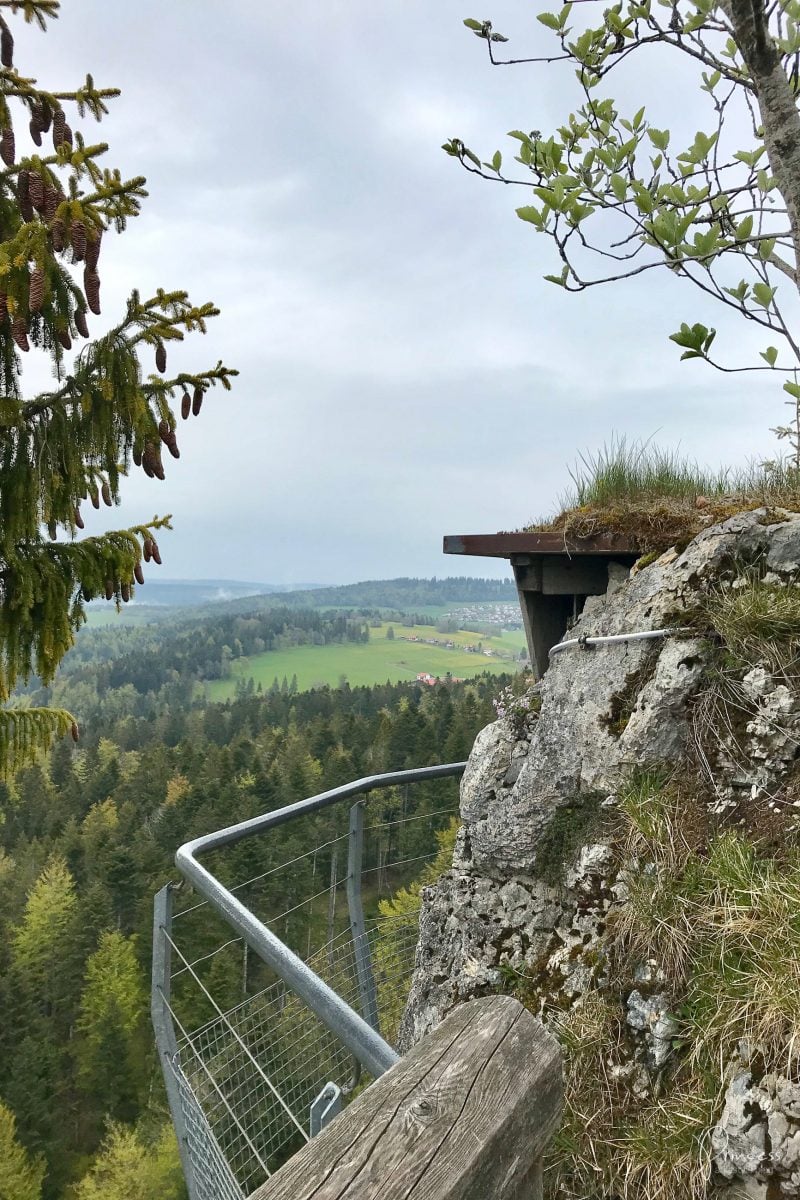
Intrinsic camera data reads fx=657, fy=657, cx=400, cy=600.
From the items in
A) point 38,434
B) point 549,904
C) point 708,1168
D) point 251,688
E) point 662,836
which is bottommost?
point 251,688

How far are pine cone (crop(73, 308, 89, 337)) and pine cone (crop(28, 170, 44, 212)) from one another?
0.57 metres

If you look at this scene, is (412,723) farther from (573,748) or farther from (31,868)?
(573,748)

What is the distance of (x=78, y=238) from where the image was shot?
354 cm

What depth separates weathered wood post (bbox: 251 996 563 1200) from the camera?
0.76 m

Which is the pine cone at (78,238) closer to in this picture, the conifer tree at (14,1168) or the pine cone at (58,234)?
the pine cone at (58,234)

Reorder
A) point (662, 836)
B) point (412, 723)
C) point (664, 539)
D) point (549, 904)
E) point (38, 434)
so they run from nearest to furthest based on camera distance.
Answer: point (662, 836) < point (549, 904) < point (664, 539) < point (38, 434) < point (412, 723)

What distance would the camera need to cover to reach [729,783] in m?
2.64

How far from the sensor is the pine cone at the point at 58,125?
429 cm

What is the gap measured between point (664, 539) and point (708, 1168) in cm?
264

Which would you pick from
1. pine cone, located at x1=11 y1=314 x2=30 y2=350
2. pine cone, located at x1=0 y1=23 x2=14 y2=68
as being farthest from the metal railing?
pine cone, located at x1=0 y1=23 x2=14 y2=68

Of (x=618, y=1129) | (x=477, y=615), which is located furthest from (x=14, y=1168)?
(x=477, y=615)

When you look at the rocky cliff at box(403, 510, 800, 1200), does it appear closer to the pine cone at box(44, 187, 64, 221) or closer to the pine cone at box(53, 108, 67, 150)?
the pine cone at box(44, 187, 64, 221)

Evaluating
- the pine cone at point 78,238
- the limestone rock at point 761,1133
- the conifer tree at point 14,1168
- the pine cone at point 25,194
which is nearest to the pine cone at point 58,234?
the pine cone at point 78,238

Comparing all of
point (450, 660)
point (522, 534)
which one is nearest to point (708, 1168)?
point (522, 534)
